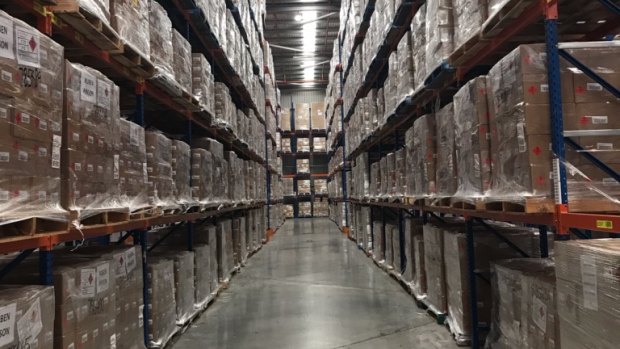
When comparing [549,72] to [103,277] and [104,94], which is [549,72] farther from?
[103,277]

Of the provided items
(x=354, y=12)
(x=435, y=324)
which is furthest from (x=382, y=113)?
(x=435, y=324)

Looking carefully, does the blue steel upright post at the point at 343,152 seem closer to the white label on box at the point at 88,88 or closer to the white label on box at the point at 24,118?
the white label on box at the point at 88,88

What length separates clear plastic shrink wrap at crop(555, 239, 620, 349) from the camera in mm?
1862

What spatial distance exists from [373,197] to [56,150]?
629cm

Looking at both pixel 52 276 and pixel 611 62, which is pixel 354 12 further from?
pixel 52 276

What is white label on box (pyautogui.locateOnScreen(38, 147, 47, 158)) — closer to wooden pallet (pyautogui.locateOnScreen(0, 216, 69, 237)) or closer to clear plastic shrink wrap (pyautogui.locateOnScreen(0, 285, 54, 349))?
wooden pallet (pyautogui.locateOnScreen(0, 216, 69, 237))

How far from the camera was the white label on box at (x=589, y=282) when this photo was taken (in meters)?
1.98

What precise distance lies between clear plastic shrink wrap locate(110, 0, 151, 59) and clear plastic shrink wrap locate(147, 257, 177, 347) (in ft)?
6.26

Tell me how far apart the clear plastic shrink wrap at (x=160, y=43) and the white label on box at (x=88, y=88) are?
1140mm

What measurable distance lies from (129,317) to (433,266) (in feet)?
9.88

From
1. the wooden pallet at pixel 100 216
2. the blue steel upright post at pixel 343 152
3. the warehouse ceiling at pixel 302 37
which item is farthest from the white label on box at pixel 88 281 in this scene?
the warehouse ceiling at pixel 302 37

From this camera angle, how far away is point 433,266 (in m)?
4.79

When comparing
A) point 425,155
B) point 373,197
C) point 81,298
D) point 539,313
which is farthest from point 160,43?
point 373,197

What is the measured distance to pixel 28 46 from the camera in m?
2.18
